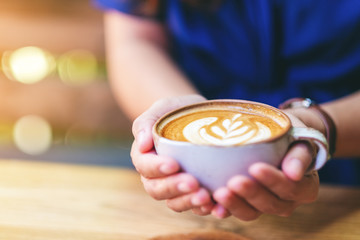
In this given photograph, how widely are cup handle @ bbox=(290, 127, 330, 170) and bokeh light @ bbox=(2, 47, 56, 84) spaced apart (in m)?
1.81

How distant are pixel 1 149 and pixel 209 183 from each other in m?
2.09

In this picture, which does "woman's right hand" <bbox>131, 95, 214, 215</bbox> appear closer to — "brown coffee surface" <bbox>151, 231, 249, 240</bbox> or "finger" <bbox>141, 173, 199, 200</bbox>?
"finger" <bbox>141, 173, 199, 200</bbox>

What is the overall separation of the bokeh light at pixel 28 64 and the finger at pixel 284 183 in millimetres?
1794

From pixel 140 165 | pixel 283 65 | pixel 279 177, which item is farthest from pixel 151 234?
pixel 283 65

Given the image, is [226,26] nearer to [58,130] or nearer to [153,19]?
[153,19]

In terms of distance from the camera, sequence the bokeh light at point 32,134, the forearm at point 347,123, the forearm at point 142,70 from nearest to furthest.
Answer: the forearm at point 347,123
the forearm at point 142,70
the bokeh light at point 32,134

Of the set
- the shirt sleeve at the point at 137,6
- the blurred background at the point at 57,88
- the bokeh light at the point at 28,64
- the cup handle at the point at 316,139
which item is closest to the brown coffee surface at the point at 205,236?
the cup handle at the point at 316,139

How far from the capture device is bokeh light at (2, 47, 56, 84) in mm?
2152

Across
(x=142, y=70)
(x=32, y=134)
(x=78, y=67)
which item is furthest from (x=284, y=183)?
(x=32, y=134)

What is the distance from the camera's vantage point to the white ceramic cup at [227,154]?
0.54m

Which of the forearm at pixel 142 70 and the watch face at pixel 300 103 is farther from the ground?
the forearm at pixel 142 70

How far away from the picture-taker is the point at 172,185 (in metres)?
0.59

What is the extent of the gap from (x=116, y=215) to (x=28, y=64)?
1.56 metres

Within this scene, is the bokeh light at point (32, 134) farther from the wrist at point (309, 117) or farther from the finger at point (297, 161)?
the finger at point (297, 161)
